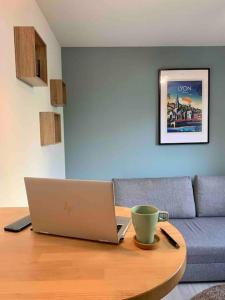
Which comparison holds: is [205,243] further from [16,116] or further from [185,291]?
[16,116]

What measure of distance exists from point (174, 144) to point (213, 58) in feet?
3.54

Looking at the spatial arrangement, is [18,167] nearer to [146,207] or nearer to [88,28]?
[146,207]

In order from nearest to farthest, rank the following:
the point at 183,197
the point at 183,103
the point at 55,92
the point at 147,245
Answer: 1. the point at 147,245
2. the point at 55,92
3. the point at 183,197
4. the point at 183,103

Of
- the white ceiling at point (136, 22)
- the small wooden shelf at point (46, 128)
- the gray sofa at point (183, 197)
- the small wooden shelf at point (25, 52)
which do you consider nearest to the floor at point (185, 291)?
the gray sofa at point (183, 197)

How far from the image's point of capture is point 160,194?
268cm

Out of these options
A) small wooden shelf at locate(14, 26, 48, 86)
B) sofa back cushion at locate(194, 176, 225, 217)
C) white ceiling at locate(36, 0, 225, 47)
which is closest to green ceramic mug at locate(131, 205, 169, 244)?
small wooden shelf at locate(14, 26, 48, 86)

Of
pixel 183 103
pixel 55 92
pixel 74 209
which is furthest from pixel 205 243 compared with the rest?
pixel 55 92

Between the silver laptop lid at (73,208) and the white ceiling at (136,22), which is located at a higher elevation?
the white ceiling at (136,22)

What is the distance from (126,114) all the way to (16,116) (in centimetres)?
162

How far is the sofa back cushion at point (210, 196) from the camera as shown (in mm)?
2662

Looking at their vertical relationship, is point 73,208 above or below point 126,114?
below

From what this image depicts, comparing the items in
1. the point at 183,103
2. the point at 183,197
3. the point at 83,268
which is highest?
the point at 183,103

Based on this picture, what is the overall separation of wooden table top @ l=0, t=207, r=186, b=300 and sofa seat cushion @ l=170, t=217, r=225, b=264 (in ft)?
4.68

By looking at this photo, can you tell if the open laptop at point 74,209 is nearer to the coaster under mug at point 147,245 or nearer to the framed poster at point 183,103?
the coaster under mug at point 147,245
